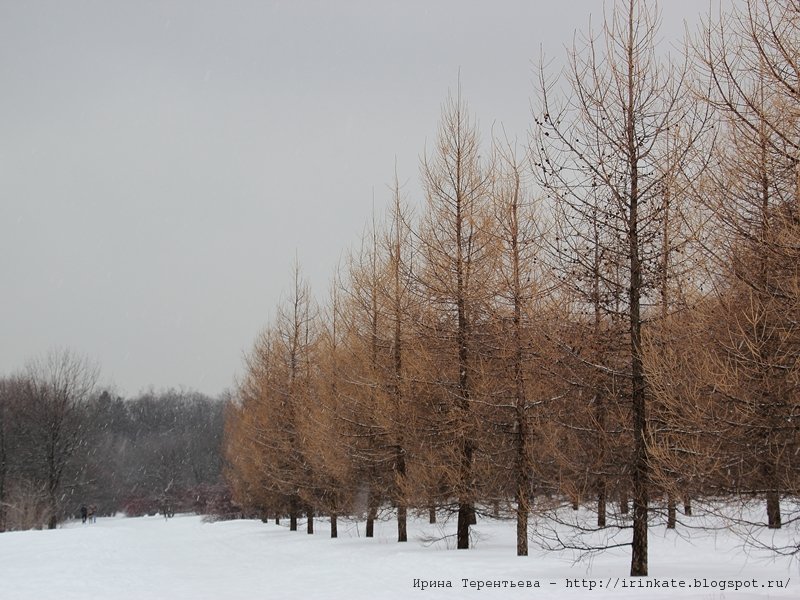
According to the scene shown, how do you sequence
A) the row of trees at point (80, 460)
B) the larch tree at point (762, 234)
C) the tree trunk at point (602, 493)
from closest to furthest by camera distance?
the larch tree at point (762, 234) < the tree trunk at point (602, 493) < the row of trees at point (80, 460)

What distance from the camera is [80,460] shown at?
62.3 m

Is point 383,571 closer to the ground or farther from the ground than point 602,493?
closer to the ground

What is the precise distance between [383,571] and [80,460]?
56193mm

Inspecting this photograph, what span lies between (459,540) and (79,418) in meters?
46.8

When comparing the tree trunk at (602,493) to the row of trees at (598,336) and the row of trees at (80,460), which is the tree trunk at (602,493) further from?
the row of trees at (80,460)

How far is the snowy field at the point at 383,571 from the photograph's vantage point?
998 cm

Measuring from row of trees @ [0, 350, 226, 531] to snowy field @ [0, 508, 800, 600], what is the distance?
1048 inches

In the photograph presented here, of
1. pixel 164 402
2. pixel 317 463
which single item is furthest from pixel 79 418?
pixel 164 402

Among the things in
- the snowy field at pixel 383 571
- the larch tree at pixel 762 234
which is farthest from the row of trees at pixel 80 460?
the larch tree at pixel 762 234

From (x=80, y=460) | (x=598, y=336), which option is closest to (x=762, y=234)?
(x=598, y=336)

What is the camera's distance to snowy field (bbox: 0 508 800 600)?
9977 mm

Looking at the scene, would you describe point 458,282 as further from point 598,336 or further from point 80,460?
point 80,460

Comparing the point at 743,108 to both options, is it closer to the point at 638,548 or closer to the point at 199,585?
the point at 638,548

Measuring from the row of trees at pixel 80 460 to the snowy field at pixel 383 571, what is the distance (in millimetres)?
26620
